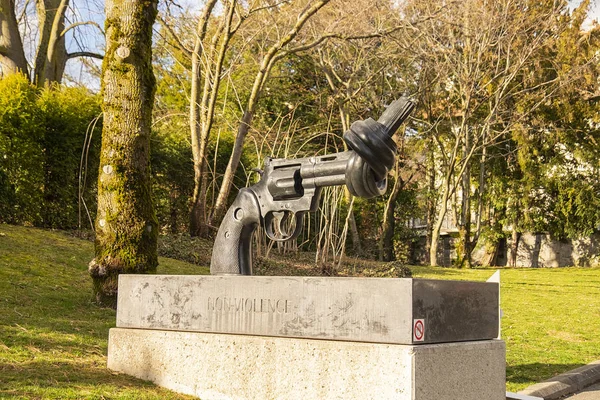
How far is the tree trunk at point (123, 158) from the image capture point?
8.06 metres

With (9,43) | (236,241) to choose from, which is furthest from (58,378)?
(9,43)

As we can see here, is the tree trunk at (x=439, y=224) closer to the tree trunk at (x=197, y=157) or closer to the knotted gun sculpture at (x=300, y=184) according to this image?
the tree trunk at (x=197, y=157)

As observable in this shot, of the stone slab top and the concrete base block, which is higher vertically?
the stone slab top

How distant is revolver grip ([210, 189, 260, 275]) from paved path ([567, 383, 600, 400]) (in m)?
3.72

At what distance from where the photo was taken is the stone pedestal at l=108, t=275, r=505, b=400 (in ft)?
14.0

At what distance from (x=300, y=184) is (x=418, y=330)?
1.34 metres

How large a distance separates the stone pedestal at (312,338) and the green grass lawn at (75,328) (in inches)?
15.6

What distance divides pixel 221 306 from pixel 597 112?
26.8 metres

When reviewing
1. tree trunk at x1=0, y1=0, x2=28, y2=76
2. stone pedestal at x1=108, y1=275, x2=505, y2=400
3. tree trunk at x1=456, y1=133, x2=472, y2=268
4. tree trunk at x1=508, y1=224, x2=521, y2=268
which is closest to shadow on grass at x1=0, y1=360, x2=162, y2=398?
stone pedestal at x1=108, y1=275, x2=505, y2=400

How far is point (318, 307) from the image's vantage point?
15.0 ft

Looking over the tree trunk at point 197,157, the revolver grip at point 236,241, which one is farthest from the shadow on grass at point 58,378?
the tree trunk at point 197,157

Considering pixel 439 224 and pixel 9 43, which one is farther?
pixel 439 224

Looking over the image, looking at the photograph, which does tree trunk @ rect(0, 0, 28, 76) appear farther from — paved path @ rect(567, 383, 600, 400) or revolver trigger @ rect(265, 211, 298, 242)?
paved path @ rect(567, 383, 600, 400)

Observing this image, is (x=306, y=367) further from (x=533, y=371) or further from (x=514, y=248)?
(x=514, y=248)
